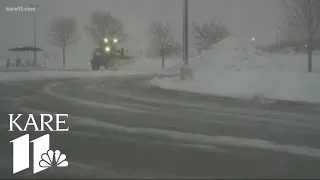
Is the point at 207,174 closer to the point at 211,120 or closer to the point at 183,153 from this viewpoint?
the point at 183,153

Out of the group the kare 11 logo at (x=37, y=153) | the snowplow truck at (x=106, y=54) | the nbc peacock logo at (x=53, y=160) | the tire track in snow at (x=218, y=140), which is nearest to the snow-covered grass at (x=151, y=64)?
the snowplow truck at (x=106, y=54)

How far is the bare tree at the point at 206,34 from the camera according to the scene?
59.7 metres

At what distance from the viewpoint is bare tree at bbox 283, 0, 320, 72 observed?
3106cm

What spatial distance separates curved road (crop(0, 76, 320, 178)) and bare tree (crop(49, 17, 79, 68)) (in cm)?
2976

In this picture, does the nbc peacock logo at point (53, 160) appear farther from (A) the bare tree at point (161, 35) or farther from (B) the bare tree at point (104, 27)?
(A) the bare tree at point (161, 35)

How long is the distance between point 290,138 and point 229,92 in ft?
33.3

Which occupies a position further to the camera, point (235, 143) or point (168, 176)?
point (235, 143)

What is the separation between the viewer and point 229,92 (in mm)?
18719

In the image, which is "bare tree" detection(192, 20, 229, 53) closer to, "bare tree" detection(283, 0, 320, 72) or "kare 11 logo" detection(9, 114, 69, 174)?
"bare tree" detection(283, 0, 320, 72)

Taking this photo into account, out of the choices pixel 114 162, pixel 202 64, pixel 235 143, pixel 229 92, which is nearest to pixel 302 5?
pixel 202 64

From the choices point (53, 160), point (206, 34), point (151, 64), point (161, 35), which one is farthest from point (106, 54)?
point (53, 160)

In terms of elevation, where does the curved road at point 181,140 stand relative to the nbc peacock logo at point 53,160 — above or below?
below

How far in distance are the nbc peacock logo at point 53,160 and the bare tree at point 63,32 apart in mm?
36942

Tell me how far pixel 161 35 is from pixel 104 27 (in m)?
8.87
